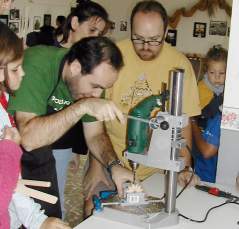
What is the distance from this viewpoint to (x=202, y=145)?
6.81 ft

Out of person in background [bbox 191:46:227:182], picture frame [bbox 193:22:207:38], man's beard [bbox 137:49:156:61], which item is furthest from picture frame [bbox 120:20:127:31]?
man's beard [bbox 137:49:156:61]

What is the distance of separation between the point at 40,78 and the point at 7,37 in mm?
333

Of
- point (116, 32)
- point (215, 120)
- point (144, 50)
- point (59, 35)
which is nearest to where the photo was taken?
point (144, 50)

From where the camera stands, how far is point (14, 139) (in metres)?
1.25

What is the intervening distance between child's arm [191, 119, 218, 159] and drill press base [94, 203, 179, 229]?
0.76 meters

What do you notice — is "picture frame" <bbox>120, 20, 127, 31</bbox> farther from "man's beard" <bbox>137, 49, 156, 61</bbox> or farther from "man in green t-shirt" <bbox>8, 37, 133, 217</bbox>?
"man in green t-shirt" <bbox>8, 37, 133, 217</bbox>

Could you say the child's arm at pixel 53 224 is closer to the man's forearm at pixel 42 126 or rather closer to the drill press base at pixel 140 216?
the drill press base at pixel 140 216

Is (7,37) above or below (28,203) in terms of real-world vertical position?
above

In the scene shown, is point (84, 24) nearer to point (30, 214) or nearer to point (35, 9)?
point (30, 214)

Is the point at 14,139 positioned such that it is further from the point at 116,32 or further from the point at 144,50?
the point at 116,32

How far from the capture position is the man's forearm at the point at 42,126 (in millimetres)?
1518

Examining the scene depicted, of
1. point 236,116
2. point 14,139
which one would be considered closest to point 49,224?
point 14,139

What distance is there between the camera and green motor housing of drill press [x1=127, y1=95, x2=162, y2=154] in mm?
1313

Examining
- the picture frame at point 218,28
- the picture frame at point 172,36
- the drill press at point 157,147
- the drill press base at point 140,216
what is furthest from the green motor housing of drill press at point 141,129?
the picture frame at point 172,36
